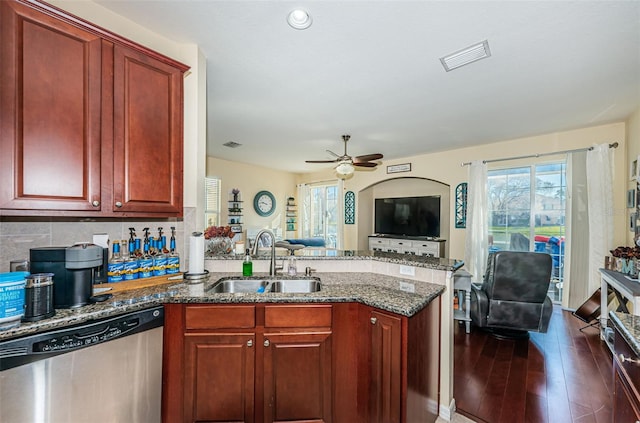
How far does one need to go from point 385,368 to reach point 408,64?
230 cm

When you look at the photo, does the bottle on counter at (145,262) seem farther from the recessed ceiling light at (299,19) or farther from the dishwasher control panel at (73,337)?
the recessed ceiling light at (299,19)

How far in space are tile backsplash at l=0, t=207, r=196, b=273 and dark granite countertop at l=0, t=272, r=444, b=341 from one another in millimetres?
432

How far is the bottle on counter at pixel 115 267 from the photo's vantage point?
1.70 meters

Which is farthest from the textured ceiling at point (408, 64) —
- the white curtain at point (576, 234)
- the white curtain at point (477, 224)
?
the white curtain at point (477, 224)

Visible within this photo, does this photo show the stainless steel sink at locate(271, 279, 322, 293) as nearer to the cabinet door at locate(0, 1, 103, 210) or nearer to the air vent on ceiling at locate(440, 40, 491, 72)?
the cabinet door at locate(0, 1, 103, 210)

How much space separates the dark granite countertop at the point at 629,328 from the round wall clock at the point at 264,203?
6.31m

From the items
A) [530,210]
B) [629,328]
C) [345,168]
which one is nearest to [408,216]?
[530,210]

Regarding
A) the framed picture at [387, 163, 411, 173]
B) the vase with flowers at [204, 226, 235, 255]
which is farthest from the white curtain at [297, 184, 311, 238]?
the vase with flowers at [204, 226, 235, 255]

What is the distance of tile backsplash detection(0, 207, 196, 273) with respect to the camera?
1.48m

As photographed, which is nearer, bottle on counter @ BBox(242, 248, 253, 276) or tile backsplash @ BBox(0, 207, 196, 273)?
tile backsplash @ BBox(0, 207, 196, 273)

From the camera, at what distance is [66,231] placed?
167 centimetres

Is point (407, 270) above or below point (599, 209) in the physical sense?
below

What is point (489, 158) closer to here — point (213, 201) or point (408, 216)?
point (408, 216)

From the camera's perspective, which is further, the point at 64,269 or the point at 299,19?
the point at 299,19
